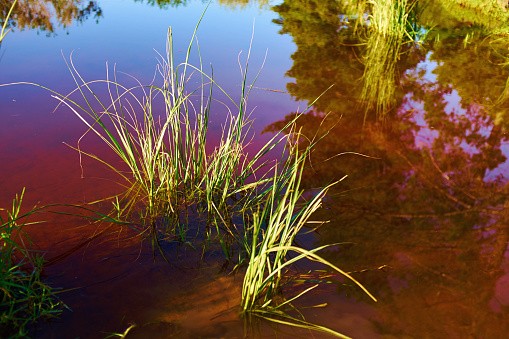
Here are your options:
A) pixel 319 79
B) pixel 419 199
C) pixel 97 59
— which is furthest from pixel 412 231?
pixel 97 59

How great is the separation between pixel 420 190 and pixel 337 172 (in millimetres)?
455

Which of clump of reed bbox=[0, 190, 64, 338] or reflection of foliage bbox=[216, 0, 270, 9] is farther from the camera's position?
reflection of foliage bbox=[216, 0, 270, 9]

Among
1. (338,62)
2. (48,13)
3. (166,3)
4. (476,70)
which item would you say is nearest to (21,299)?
(338,62)

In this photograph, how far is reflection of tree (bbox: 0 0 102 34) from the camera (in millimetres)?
4965

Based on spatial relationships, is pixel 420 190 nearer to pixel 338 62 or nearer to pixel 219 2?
pixel 338 62

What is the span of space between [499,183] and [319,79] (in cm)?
171

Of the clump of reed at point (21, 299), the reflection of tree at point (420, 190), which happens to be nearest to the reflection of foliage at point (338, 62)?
the reflection of tree at point (420, 190)

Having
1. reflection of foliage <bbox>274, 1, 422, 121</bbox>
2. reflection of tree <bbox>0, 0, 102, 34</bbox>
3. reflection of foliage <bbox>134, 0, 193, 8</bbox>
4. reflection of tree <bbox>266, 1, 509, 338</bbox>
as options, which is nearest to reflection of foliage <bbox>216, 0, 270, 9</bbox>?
reflection of foliage <bbox>134, 0, 193, 8</bbox>

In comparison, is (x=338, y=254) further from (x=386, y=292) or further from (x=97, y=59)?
(x=97, y=59)

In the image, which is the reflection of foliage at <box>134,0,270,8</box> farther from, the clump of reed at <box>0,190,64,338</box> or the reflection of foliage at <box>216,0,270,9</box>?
the clump of reed at <box>0,190,64,338</box>

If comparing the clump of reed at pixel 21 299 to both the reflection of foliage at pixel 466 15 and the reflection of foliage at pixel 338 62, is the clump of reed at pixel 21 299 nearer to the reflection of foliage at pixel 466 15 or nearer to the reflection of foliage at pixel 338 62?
A: the reflection of foliage at pixel 338 62

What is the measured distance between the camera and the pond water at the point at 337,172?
160 cm

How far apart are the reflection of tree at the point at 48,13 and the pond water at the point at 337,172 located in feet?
0.18

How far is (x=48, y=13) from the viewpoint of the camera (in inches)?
209
